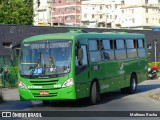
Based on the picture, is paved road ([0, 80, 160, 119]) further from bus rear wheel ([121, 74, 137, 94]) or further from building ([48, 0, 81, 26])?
building ([48, 0, 81, 26])

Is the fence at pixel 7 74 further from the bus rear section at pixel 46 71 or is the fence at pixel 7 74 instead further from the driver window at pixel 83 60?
the driver window at pixel 83 60

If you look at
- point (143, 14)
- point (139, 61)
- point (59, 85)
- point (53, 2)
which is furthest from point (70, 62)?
point (53, 2)

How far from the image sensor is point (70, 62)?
19141 millimetres

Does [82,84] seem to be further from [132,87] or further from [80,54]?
[132,87]

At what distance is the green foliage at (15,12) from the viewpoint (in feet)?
241

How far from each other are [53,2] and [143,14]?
29.1 m

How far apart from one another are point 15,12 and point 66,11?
2685 inches

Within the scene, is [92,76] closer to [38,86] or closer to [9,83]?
[38,86]

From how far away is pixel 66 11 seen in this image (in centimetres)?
14150

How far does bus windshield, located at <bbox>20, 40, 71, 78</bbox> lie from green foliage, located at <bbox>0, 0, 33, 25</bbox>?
53.4 m

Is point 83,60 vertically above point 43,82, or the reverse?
point 83,60

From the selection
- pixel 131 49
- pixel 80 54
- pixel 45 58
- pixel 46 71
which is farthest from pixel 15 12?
pixel 46 71

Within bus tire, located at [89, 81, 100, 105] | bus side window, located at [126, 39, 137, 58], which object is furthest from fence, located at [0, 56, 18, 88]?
bus tire, located at [89, 81, 100, 105]

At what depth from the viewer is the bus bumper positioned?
19.0 m
